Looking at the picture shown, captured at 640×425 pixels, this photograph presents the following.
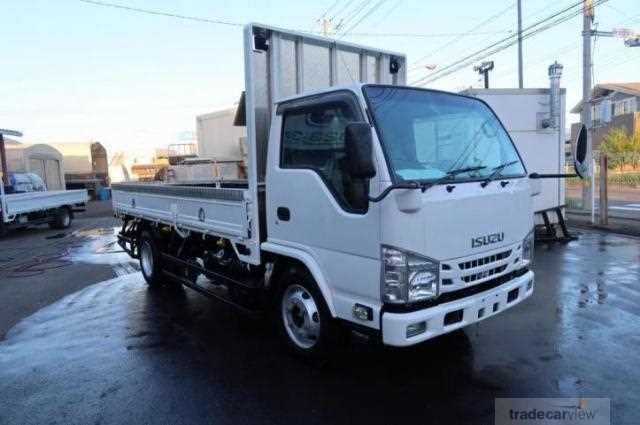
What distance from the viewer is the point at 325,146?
3.89 metres

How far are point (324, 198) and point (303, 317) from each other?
1109mm

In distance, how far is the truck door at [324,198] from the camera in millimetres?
3484

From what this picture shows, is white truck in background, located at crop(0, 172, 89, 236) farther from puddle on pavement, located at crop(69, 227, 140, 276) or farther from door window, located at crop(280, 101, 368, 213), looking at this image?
door window, located at crop(280, 101, 368, 213)

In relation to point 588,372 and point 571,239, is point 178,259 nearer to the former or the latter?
point 588,372

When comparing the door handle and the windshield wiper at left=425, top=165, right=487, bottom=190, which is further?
the door handle

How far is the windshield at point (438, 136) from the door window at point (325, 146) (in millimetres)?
263

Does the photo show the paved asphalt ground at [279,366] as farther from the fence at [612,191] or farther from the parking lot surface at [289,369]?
the fence at [612,191]

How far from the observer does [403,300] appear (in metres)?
3.29

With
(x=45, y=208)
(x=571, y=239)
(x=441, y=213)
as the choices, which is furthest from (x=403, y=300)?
(x=45, y=208)

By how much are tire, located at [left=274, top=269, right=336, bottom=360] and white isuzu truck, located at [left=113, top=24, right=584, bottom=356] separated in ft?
0.04

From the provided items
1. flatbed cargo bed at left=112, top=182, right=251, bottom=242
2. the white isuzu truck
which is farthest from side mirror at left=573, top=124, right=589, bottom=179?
flatbed cargo bed at left=112, top=182, right=251, bottom=242

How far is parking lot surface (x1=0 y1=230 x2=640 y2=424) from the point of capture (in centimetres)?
354

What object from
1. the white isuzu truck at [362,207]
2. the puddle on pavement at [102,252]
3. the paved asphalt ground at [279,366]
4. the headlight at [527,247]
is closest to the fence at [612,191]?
the paved asphalt ground at [279,366]

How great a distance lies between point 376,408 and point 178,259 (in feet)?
12.0
